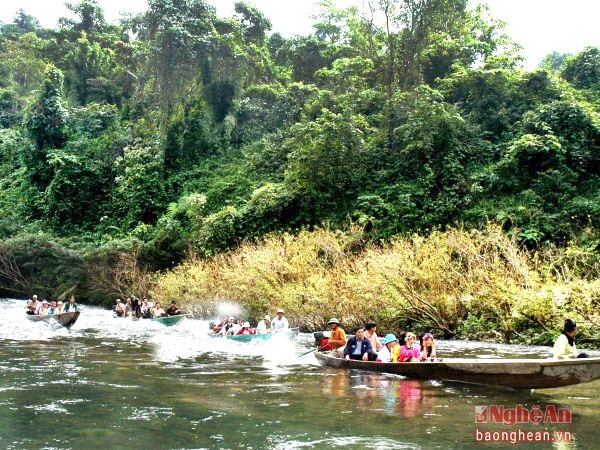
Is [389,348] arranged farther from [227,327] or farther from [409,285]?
[227,327]

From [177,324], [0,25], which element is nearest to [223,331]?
[177,324]

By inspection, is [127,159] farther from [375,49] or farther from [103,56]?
[375,49]

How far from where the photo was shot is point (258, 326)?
66.4 feet

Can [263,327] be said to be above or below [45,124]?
below

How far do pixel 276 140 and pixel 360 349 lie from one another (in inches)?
1011

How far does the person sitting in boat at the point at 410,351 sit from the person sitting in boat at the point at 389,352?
0.12 metres

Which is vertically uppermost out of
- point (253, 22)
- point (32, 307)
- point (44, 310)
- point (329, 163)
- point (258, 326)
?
point (253, 22)

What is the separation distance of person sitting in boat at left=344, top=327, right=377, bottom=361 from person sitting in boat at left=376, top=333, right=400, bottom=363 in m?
0.26

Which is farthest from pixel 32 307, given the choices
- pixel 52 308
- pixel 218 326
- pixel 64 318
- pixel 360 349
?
pixel 360 349

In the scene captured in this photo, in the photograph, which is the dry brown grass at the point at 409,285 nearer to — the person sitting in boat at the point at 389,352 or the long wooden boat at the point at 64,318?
the person sitting in boat at the point at 389,352

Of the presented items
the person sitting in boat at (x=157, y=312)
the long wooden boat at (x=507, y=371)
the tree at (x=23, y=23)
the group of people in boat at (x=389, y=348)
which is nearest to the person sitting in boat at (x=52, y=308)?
the person sitting in boat at (x=157, y=312)

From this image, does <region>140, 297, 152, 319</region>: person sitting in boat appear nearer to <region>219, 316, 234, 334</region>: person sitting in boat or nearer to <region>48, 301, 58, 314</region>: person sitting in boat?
<region>48, 301, 58, 314</region>: person sitting in boat

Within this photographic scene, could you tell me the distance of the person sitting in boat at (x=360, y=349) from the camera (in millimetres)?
14000

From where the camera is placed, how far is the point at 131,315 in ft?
92.4
